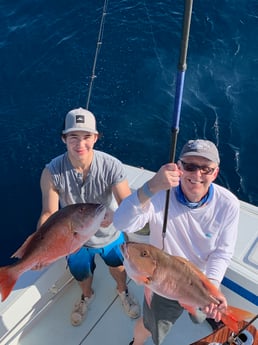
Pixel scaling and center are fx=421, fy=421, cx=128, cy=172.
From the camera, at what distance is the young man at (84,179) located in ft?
9.96

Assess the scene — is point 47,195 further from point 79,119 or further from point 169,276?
point 169,276

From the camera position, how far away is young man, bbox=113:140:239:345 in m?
2.54

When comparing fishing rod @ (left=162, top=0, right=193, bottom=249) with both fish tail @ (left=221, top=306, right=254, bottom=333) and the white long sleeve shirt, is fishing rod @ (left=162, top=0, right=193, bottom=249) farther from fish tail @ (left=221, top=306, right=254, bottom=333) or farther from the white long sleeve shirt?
fish tail @ (left=221, top=306, right=254, bottom=333)

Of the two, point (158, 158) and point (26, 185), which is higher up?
point (158, 158)

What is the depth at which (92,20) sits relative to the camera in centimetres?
841

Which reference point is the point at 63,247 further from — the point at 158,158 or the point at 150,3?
the point at 150,3

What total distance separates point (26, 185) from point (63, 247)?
3797 millimetres

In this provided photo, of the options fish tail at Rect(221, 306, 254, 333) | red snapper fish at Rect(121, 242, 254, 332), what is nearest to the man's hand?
red snapper fish at Rect(121, 242, 254, 332)

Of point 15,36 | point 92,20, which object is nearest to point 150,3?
point 92,20

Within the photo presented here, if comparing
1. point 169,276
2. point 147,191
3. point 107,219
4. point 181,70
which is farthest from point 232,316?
point 181,70

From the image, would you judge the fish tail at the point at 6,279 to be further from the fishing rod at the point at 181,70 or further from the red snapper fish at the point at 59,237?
the fishing rod at the point at 181,70

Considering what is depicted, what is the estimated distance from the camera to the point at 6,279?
2.93 m

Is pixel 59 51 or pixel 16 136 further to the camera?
pixel 59 51

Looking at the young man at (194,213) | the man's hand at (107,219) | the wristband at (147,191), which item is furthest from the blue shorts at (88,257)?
the wristband at (147,191)
